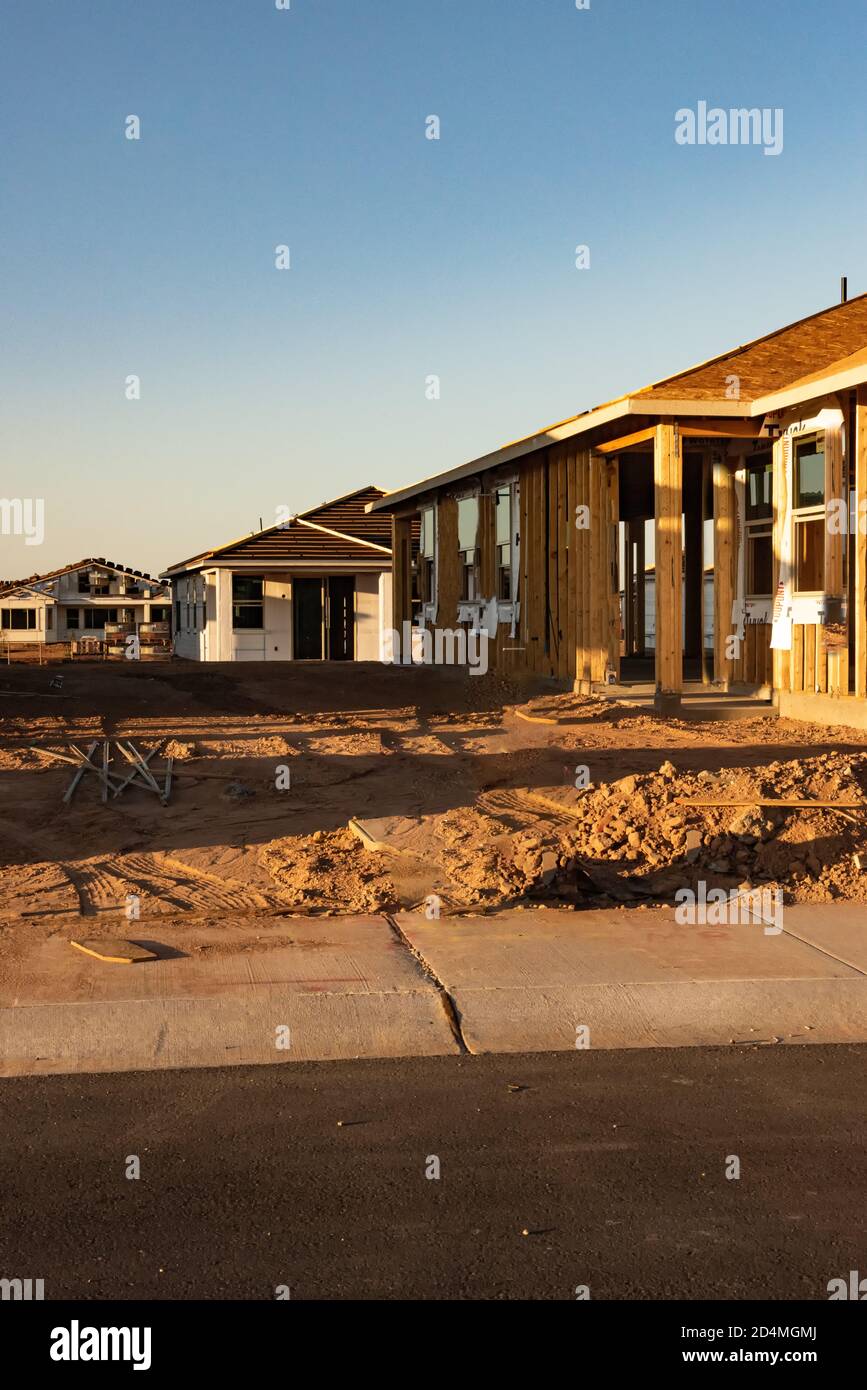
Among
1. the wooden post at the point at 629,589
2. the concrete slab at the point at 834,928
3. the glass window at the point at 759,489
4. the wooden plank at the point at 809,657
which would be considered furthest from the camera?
the wooden post at the point at 629,589

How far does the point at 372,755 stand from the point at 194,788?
225 centimetres

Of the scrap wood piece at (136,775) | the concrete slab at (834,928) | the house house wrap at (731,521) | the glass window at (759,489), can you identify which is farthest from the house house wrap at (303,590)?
the concrete slab at (834,928)

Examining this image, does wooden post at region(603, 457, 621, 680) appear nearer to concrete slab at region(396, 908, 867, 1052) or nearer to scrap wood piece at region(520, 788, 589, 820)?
scrap wood piece at region(520, 788, 589, 820)

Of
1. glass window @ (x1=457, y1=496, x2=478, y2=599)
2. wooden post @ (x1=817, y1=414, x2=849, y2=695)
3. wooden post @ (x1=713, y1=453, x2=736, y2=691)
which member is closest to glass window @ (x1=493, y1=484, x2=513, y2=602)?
glass window @ (x1=457, y1=496, x2=478, y2=599)

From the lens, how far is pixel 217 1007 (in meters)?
7.15

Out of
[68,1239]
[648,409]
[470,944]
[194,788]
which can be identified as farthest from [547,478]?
[68,1239]

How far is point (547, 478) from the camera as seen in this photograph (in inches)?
853

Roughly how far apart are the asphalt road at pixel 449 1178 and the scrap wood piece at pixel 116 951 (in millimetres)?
1728

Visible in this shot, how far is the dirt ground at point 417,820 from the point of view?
975 centimetres

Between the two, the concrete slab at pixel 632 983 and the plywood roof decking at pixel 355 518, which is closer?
the concrete slab at pixel 632 983

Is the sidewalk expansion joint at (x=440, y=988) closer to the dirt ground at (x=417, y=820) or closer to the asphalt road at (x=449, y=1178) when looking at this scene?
the asphalt road at (x=449, y=1178)

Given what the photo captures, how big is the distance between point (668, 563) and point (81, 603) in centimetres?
5653
